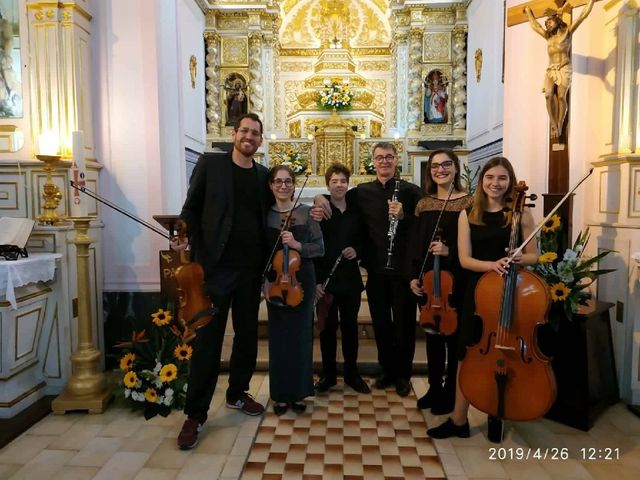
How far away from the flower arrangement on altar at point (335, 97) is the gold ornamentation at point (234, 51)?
1.66 meters

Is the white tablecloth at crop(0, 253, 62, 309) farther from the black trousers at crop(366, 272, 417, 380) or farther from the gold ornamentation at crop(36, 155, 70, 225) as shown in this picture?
the black trousers at crop(366, 272, 417, 380)

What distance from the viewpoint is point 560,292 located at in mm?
2535

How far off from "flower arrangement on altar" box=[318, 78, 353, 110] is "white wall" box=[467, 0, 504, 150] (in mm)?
2136

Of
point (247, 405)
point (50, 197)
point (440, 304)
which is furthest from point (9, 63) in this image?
point (440, 304)

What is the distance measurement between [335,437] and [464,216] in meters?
1.39

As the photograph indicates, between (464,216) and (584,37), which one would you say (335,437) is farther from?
(584,37)

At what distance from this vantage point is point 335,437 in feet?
8.46

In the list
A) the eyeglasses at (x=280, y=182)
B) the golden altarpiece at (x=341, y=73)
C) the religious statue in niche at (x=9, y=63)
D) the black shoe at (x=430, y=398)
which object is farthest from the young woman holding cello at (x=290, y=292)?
the golden altarpiece at (x=341, y=73)

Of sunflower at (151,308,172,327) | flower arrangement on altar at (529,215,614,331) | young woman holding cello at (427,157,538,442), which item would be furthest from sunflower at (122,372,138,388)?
flower arrangement on altar at (529,215,614,331)

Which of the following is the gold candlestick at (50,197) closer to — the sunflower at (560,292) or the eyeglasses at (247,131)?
the eyeglasses at (247,131)

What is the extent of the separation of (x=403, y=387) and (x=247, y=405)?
1.02 meters

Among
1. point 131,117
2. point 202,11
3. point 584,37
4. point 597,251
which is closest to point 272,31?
point 202,11

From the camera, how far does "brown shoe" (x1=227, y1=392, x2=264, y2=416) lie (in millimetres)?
2805

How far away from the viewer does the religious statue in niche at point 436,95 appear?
28.2ft
